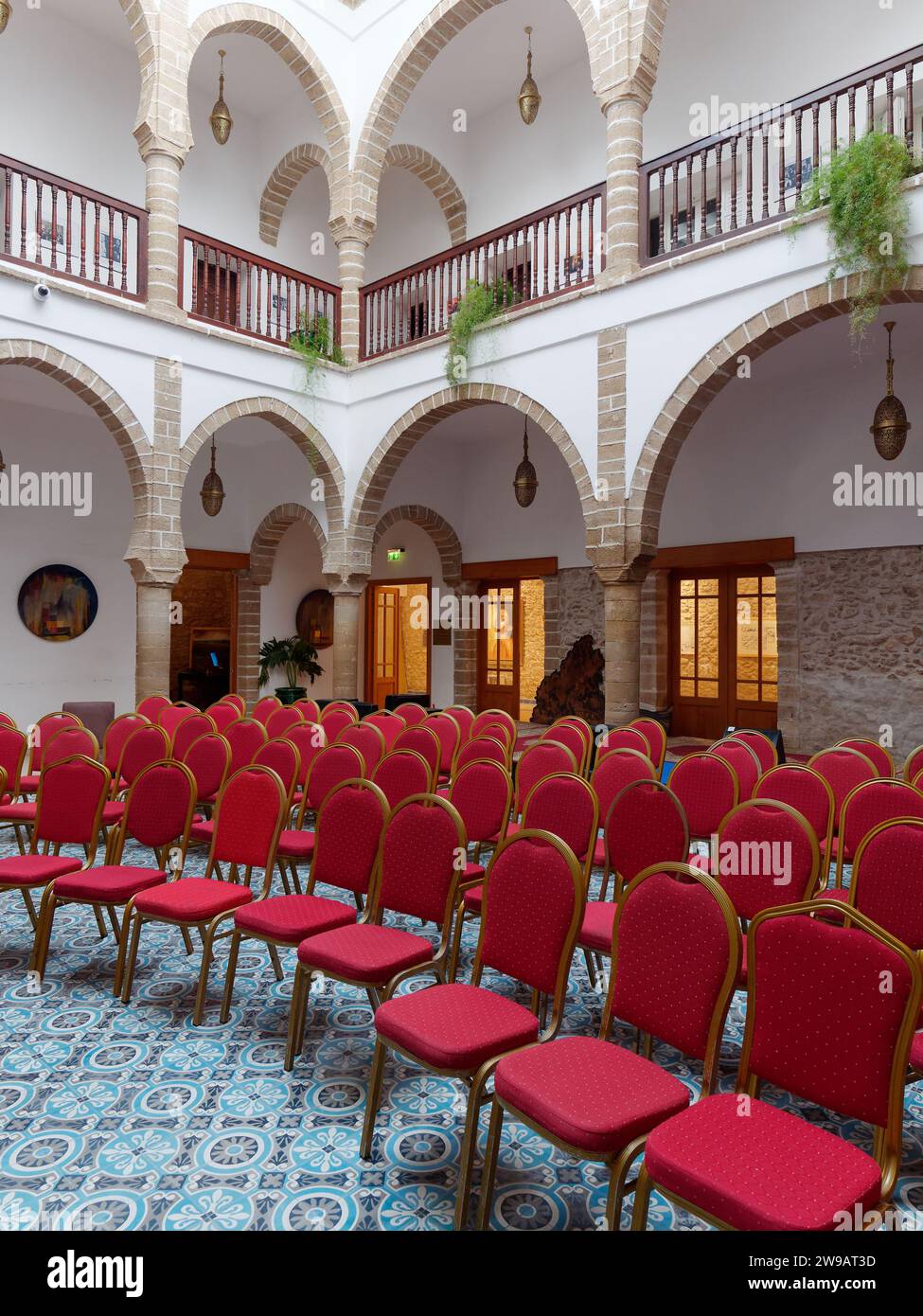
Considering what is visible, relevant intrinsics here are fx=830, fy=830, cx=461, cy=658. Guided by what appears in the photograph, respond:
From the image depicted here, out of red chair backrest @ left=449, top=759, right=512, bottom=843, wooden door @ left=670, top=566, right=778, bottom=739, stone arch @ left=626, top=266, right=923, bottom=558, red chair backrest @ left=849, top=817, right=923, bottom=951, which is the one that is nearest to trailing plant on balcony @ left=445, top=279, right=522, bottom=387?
stone arch @ left=626, top=266, right=923, bottom=558

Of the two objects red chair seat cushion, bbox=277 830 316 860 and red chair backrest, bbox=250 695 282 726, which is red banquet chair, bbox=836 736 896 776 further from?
red chair backrest, bbox=250 695 282 726

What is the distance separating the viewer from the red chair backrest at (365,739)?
204 inches

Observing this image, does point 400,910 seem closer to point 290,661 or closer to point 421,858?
point 421,858

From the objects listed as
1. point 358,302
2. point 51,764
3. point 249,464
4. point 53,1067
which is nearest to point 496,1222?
point 53,1067

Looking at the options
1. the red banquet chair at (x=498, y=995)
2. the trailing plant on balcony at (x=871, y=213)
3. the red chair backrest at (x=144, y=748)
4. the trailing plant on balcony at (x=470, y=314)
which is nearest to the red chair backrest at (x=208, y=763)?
the red chair backrest at (x=144, y=748)

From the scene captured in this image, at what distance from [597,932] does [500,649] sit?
1013 cm

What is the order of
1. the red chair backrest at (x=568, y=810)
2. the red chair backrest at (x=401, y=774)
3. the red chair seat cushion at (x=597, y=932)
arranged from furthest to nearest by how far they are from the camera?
the red chair backrest at (x=401, y=774)
the red chair backrest at (x=568, y=810)
the red chair seat cushion at (x=597, y=932)

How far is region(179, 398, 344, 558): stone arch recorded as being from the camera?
8.81m

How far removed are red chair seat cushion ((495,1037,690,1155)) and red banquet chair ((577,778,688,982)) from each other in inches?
38.3

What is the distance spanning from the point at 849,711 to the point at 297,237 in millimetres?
10045

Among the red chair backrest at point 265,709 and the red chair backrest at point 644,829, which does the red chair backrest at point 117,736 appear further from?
the red chair backrest at point 644,829

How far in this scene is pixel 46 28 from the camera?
31.5 feet

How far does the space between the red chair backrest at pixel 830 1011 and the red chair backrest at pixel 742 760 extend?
2.73 meters

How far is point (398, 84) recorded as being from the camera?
9.34 m
